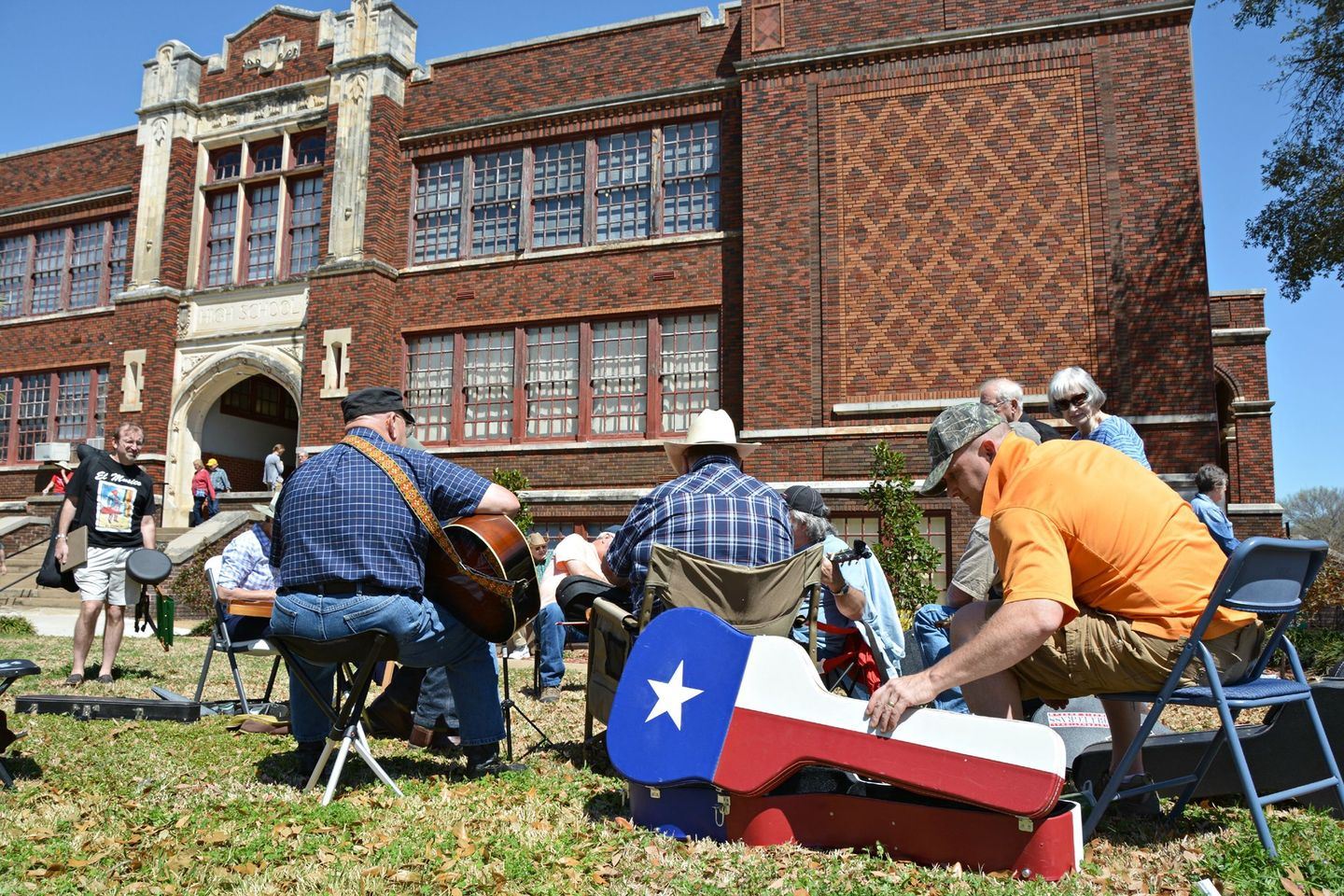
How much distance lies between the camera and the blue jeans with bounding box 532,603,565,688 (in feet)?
26.7

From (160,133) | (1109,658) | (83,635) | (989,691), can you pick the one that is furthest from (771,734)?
(160,133)

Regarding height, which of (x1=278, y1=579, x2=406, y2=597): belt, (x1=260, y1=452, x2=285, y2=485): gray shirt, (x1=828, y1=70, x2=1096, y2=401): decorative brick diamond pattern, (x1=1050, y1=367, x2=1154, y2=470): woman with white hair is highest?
(x1=828, y1=70, x2=1096, y2=401): decorative brick diamond pattern

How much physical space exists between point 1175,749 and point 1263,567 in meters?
1.18

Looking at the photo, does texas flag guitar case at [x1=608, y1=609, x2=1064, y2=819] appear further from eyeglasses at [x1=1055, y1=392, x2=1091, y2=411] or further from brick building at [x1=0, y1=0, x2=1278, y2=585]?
brick building at [x1=0, y1=0, x2=1278, y2=585]

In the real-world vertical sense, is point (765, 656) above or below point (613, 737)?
above

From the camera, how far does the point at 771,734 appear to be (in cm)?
333

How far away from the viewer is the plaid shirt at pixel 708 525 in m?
4.62

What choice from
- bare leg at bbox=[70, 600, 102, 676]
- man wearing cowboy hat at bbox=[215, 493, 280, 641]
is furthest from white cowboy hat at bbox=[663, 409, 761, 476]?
bare leg at bbox=[70, 600, 102, 676]

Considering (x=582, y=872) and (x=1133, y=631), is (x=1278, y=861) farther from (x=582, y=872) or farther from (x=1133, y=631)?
(x=582, y=872)

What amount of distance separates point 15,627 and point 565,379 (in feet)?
28.7

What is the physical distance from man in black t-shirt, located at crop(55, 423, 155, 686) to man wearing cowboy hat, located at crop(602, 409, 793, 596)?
16.9ft

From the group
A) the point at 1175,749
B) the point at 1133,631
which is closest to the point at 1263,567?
the point at 1133,631

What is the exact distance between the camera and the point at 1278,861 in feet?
10.3

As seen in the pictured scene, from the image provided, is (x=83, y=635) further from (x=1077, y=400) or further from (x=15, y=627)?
(x=1077, y=400)
